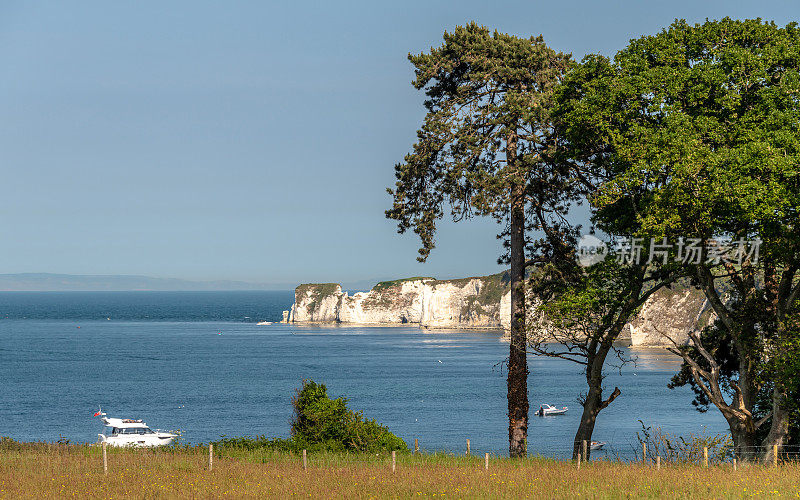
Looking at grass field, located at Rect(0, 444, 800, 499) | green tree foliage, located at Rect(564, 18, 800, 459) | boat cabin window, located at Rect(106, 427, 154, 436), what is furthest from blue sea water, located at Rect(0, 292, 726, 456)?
grass field, located at Rect(0, 444, 800, 499)

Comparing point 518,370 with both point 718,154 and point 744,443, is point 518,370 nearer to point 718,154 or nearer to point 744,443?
point 744,443

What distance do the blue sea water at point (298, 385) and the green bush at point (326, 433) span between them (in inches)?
675

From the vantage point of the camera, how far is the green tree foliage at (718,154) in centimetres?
2144

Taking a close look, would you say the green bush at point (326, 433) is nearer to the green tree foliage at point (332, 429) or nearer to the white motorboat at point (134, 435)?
the green tree foliage at point (332, 429)

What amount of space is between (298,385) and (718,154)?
3401 inches

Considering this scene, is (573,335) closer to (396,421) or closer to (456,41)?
(456,41)

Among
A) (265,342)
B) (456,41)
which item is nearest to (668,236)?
(456,41)

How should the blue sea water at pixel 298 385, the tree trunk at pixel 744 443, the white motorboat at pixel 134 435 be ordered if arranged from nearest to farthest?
the tree trunk at pixel 744 443 < the white motorboat at pixel 134 435 < the blue sea water at pixel 298 385

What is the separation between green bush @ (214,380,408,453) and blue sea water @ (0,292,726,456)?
1715 cm

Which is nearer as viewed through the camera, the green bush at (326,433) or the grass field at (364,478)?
the grass field at (364,478)

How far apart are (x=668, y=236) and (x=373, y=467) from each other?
10939mm

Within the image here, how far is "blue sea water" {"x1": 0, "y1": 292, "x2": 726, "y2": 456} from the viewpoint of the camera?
236ft

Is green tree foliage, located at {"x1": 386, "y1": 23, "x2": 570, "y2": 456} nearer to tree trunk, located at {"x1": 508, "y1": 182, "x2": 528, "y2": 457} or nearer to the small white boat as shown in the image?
tree trunk, located at {"x1": 508, "y1": 182, "x2": 528, "y2": 457}

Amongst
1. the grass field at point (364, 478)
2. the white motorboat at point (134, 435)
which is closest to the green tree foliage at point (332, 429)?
the grass field at point (364, 478)
